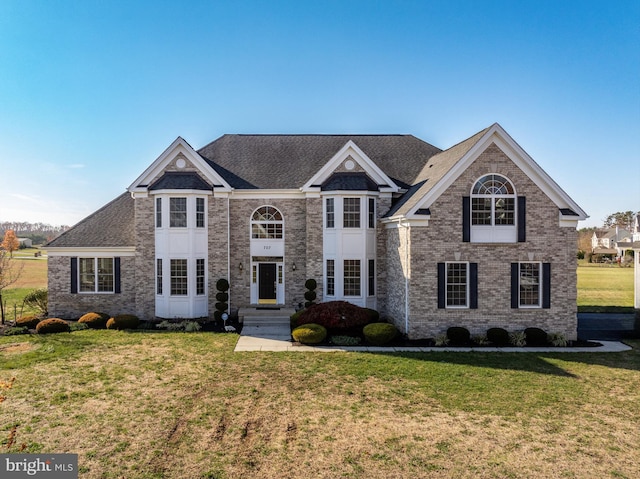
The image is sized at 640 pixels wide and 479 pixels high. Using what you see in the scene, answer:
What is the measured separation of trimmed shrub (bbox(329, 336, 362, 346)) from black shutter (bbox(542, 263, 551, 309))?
8.99 metres

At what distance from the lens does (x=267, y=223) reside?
2406 cm

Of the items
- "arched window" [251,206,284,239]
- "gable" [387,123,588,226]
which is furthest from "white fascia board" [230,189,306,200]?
"gable" [387,123,588,226]

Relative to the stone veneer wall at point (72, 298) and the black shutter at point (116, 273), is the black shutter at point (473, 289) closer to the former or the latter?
the stone veneer wall at point (72, 298)

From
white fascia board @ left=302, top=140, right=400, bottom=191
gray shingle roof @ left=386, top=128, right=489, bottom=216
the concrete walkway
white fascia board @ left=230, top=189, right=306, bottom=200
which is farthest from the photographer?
white fascia board @ left=230, top=189, right=306, bottom=200

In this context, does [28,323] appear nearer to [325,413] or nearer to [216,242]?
[216,242]

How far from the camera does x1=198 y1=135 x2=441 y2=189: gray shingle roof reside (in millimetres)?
24453

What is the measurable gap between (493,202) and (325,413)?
13.3m

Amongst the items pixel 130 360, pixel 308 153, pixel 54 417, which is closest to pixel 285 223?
pixel 308 153

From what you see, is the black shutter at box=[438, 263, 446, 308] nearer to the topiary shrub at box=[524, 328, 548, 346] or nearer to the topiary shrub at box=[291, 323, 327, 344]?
the topiary shrub at box=[524, 328, 548, 346]

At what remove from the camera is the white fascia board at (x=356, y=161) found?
A: 75.1 feet

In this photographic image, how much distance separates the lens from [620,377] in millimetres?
13766

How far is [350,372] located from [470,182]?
34.9ft

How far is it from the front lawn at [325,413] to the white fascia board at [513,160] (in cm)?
700

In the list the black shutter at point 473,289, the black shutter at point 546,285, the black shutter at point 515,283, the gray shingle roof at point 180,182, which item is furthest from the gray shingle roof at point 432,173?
the gray shingle roof at point 180,182
